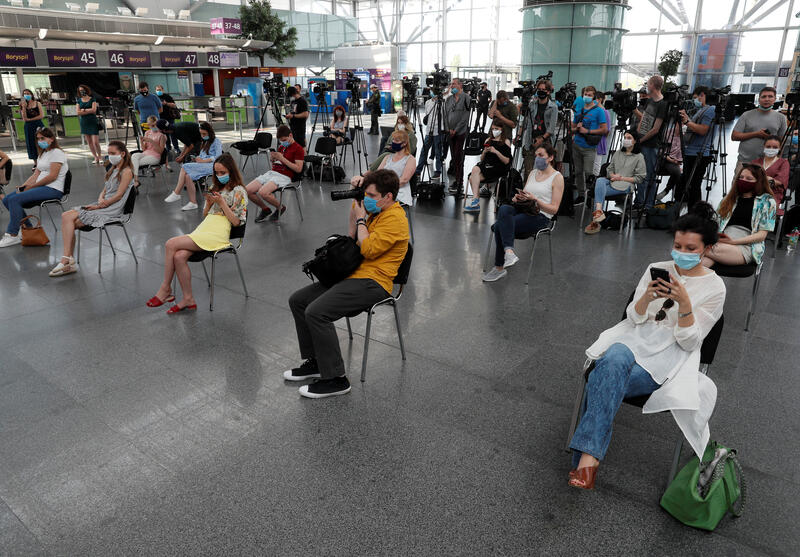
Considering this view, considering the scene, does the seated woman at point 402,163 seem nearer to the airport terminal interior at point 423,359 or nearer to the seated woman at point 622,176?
the airport terminal interior at point 423,359

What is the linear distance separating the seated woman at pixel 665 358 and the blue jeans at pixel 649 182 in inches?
179

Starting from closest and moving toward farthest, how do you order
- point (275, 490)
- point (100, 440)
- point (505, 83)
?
point (275, 490)
point (100, 440)
point (505, 83)

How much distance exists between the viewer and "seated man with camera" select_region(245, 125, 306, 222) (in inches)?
264

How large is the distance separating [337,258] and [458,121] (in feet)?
18.8

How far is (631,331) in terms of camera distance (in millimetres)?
2527

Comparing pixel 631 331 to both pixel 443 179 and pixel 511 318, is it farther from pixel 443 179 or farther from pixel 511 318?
pixel 443 179

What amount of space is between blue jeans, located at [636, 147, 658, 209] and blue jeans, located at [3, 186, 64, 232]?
6692 millimetres

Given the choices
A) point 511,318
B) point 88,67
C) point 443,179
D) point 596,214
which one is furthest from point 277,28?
point 511,318

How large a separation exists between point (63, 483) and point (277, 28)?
2285 centimetres

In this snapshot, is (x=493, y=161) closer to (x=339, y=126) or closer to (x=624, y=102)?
(x=624, y=102)

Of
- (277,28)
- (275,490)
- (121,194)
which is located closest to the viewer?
(275,490)

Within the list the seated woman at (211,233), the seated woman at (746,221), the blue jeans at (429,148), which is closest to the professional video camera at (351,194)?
the seated woman at (211,233)

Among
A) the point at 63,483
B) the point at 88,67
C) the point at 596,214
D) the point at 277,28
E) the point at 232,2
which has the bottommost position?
the point at 63,483

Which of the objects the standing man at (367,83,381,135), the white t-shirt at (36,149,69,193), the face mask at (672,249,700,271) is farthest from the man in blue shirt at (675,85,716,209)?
the standing man at (367,83,381,135)
